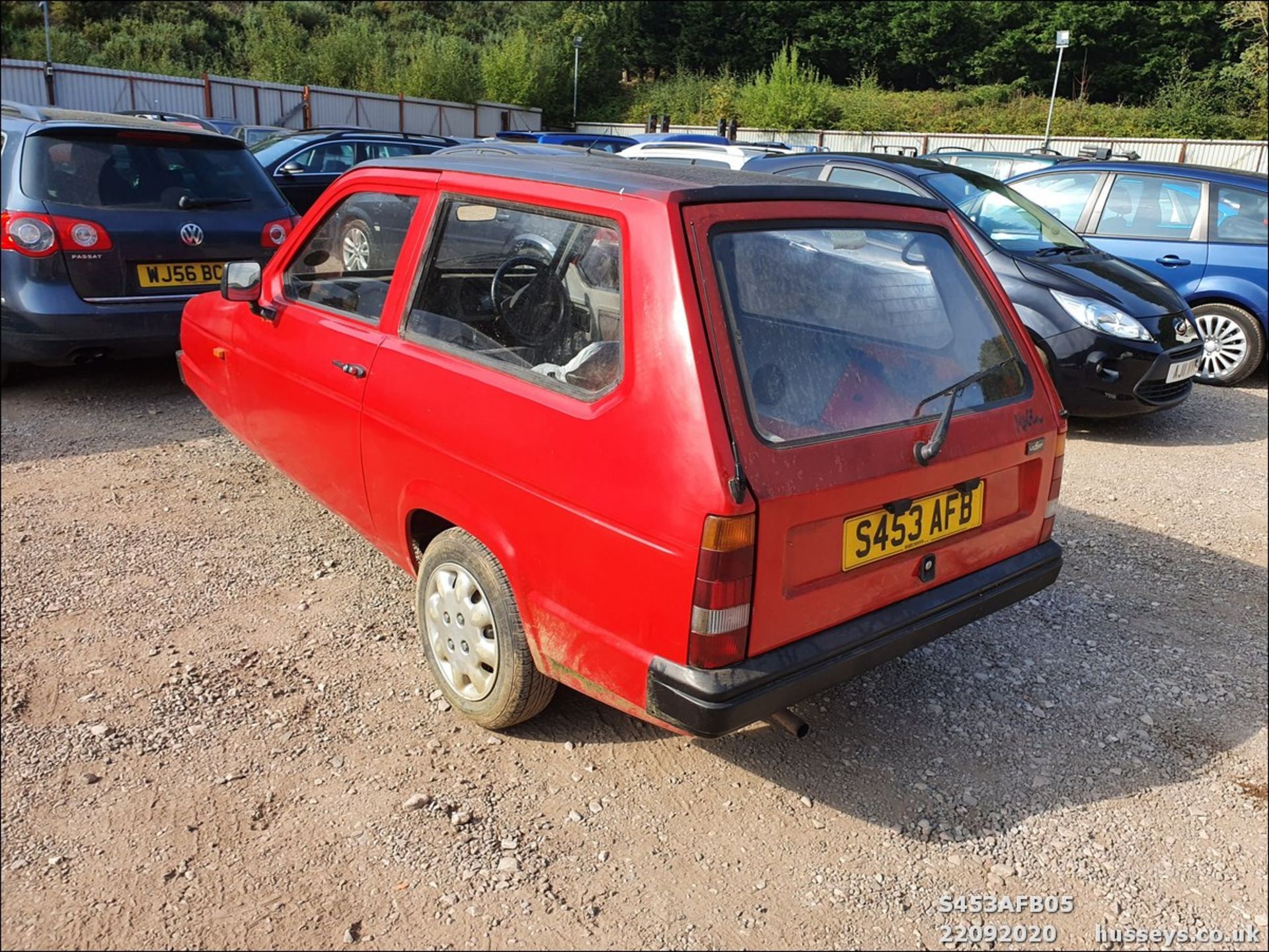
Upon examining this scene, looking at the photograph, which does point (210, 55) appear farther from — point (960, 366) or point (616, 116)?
point (960, 366)

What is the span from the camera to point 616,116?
47.1 metres

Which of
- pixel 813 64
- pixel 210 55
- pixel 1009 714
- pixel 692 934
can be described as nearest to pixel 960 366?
pixel 1009 714

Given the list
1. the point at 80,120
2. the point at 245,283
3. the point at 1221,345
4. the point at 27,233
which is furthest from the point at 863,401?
the point at 1221,345

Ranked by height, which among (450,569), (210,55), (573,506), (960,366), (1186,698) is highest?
(210,55)

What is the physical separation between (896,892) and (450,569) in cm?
157

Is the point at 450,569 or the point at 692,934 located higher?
the point at 450,569

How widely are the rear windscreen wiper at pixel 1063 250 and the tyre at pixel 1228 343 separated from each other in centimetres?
174

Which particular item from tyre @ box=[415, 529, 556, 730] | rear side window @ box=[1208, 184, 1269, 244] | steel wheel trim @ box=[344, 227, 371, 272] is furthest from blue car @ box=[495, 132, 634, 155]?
tyre @ box=[415, 529, 556, 730]

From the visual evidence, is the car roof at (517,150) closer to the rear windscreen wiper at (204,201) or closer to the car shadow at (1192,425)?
the rear windscreen wiper at (204,201)

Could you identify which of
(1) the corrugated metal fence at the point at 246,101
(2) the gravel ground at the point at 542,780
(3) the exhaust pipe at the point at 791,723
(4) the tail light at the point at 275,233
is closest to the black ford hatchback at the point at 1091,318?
(2) the gravel ground at the point at 542,780

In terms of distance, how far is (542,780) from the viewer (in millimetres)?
2830

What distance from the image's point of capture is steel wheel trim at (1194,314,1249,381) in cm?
811

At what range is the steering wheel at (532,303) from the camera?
2.74 meters

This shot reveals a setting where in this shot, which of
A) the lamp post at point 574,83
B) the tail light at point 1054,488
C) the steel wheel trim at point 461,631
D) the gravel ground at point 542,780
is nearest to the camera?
the gravel ground at point 542,780
